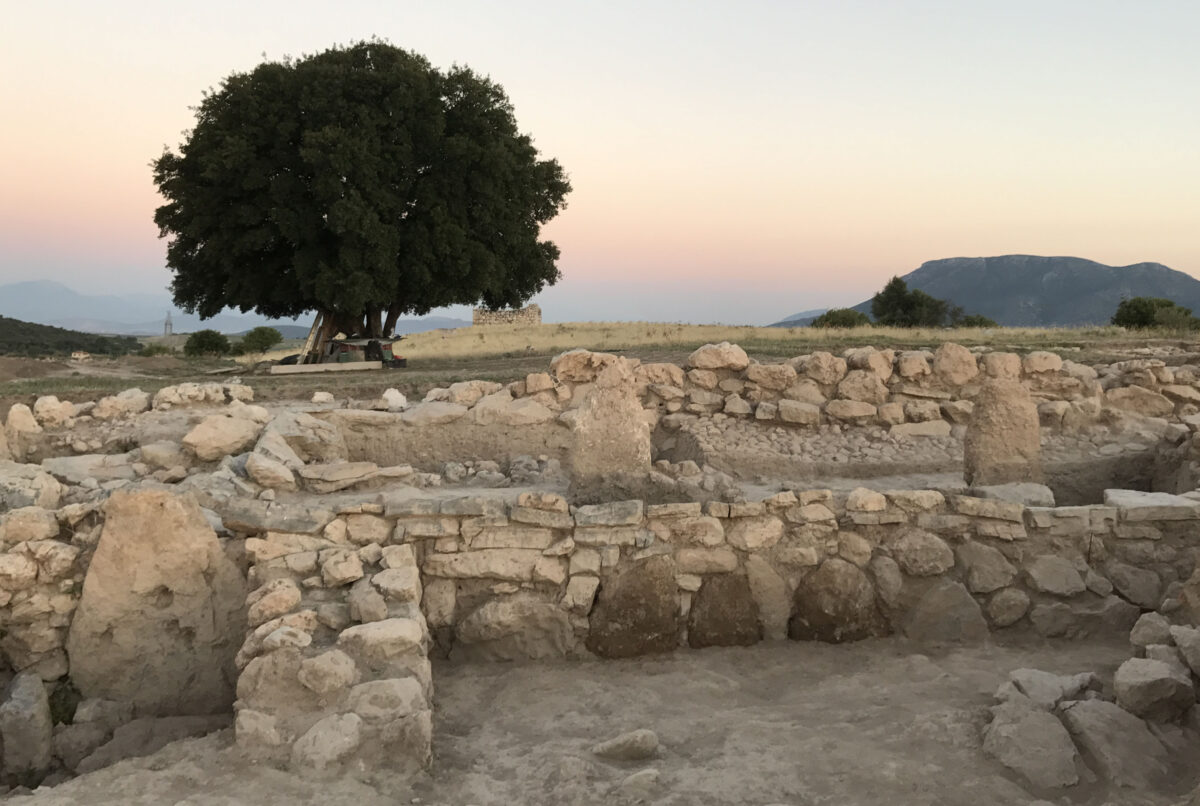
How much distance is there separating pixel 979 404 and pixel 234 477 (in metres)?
6.03

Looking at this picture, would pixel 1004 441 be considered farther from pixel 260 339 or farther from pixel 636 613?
pixel 260 339

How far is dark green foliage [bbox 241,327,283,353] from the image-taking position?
41.2 metres

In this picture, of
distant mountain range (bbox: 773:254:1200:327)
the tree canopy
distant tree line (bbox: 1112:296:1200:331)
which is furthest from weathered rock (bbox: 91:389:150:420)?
distant mountain range (bbox: 773:254:1200:327)

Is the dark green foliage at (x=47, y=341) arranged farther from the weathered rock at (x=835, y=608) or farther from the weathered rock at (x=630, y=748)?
the weathered rock at (x=630, y=748)

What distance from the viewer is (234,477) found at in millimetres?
6426

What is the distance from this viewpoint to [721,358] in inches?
352

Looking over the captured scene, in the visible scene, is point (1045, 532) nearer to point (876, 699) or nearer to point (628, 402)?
point (876, 699)

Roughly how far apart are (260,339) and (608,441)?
40319mm

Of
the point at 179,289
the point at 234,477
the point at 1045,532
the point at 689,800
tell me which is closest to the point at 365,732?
the point at 689,800

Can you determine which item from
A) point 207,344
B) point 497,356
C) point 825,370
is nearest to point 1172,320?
point 497,356

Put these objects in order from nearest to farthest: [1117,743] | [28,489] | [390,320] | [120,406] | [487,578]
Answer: [1117,743] → [487,578] → [28,489] → [120,406] → [390,320]

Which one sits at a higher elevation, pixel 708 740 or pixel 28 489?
pixel 28 489

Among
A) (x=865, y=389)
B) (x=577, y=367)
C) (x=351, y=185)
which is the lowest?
(x=865, y=389)

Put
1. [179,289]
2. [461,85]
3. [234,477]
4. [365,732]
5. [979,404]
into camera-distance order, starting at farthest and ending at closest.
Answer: [179,289] → [461,85] → [979,404] → [234,477] → [365,732]
